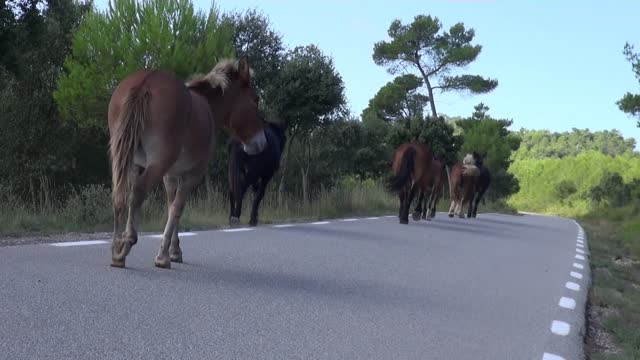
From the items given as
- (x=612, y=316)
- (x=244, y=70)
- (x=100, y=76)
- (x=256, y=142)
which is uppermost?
(x=100, y=76)

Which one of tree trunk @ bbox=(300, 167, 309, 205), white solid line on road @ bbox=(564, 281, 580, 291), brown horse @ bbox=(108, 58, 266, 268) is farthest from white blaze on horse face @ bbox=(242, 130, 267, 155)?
tree trunk @ bbox=(300, 167, 309, 205)

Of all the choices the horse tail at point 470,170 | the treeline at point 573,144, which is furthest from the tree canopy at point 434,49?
the treeline at point 573,144

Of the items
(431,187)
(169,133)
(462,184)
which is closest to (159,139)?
(169,133)

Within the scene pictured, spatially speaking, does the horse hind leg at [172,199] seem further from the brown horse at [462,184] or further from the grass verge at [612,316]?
the brown horse at [462,184]

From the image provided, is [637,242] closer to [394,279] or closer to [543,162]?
[394,279]

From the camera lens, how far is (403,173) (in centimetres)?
1811

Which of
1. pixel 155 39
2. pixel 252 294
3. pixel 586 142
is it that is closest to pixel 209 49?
pixel 155 39

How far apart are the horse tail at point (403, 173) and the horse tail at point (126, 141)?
12637 millimetres

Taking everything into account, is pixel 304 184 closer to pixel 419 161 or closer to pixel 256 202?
pixel 419 161

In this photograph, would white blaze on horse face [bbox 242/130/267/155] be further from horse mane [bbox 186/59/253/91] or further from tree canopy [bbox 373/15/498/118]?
tree canopy [bbox 373/15/498/118]

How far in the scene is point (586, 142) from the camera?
619 ft

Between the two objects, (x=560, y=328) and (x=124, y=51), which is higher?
(x=124, y=51)

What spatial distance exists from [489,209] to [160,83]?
41.3 metres

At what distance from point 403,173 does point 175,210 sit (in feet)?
40.0
